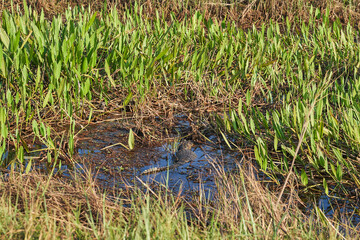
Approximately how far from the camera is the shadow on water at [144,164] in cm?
241

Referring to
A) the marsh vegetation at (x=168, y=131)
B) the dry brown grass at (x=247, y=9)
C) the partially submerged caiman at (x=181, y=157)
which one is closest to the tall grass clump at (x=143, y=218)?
the marsh vegetation at (x=168, y=131)

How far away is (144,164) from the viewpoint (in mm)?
2781

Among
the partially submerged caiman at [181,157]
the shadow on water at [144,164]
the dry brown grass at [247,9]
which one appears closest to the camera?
the shadow on water at [144,164]

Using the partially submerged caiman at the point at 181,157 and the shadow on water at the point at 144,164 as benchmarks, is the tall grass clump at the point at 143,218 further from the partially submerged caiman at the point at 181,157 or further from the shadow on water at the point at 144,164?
the partially submerged caiman at the point at 181,157

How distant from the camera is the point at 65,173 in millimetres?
2619

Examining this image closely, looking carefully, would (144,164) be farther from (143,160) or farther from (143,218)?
(143,218)

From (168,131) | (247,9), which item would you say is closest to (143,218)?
(168,131)

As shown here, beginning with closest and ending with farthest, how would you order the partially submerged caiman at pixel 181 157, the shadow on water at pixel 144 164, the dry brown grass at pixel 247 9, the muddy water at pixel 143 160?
the shadow on water at pixel 144 164 < the muddy water at pixel 143 160 < the partially submerged caiman at pixel 181 157 < the dry brown grass at pixel 247 9

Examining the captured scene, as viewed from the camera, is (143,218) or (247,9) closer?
(143,218)

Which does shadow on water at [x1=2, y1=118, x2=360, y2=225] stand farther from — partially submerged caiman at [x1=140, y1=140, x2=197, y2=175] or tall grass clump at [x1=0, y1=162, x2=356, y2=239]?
tall grass clump at [x1=0, y1=162, x2=356, y2=239]

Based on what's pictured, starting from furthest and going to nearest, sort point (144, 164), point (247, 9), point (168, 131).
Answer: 1. point (247, 9)
2. point (168, 131)
3. point (144, 164)

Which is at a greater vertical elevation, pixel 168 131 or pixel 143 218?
pixel 143 218

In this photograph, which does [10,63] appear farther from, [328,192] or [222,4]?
[222,4]

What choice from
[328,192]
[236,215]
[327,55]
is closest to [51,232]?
[236,215]
